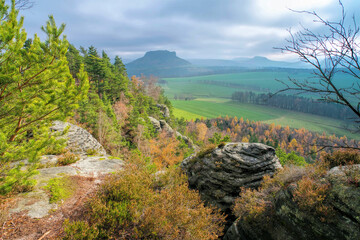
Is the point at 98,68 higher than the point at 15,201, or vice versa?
the point at 98,68

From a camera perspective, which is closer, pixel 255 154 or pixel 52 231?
pixel 52 231

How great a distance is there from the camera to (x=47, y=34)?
238 inches

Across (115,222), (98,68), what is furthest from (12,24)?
(98,68)

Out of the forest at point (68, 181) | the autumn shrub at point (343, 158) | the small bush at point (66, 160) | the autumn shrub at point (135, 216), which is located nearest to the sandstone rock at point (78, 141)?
the small bush at point (66, 160)

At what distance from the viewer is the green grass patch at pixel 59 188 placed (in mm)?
7543

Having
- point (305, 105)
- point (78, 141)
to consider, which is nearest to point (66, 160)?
point (78, 141)

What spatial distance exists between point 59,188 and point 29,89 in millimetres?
4527

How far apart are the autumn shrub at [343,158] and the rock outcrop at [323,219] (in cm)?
97

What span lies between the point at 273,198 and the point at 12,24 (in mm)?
12002

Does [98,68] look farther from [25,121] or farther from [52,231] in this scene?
[52,231]

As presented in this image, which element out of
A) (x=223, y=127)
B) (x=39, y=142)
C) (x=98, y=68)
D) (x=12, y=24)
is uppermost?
(x=98, y=68)

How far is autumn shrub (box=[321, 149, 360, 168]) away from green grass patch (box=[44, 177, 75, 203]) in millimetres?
11997

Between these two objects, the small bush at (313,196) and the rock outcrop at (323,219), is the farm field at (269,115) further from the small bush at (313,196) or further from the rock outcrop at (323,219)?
the small bush at (313,196)

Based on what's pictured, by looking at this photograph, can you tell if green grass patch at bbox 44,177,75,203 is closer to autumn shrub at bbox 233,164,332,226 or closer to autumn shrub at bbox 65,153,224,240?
autumn shrub at bbox 65,153,224,240
